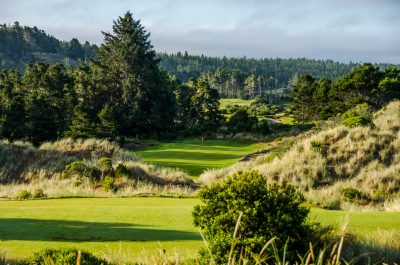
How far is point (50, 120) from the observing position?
45.4m

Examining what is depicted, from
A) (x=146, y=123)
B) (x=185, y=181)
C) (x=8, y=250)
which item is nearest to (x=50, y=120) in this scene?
(x=146, y=123)

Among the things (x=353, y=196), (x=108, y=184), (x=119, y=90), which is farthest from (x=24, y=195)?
(x=119, y=90)

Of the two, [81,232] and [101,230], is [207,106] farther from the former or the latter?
[81,232]

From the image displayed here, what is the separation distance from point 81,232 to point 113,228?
65 cm

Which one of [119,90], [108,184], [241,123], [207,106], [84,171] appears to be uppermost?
[119,90]

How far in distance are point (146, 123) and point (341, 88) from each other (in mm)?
25425

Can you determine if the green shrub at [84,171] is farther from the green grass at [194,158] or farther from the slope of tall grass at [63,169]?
the green grass at [194,158]

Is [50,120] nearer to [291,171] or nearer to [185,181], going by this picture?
[185,181]

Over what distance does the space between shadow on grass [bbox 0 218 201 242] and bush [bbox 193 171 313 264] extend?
1494 millimetres

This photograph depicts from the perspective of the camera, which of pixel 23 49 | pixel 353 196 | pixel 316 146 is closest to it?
pixel 353 196

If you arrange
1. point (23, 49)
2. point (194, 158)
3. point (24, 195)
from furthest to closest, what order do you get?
1. point (23, 49)
2. point (194, 158)
3. point (24, 195)

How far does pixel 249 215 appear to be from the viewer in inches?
273

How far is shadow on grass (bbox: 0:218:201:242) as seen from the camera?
8.52m

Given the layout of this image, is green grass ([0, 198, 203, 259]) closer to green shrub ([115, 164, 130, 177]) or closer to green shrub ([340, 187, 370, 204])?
green shrub ([340, 187, 370, 204])
